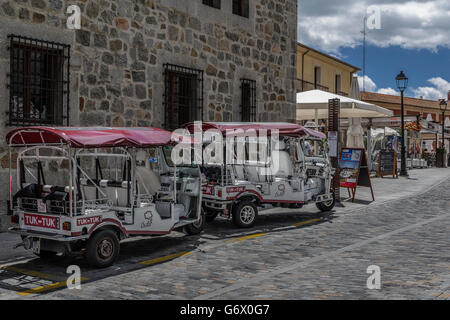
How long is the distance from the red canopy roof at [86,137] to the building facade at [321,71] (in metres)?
26.4

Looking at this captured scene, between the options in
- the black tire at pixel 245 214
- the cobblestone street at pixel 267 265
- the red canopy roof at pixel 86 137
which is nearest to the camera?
the cobblestone street at pixel 267 265

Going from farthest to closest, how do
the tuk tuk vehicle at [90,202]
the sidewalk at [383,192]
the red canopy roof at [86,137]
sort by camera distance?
the sidewalk at [383,192]
the tuk tuk vehicle at [90,202]
the red canopy roof at [86,137]

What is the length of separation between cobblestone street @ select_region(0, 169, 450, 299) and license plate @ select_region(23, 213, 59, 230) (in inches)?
22.2

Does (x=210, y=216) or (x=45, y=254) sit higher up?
(x=210, y=216)

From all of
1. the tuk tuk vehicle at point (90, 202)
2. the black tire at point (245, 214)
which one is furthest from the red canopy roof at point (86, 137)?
the black tire at point (245, 214)

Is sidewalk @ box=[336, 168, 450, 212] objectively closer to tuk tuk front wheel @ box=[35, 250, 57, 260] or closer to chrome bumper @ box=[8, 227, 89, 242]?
tuk tuk front wheel @ box=[35, 250, 57, 260]

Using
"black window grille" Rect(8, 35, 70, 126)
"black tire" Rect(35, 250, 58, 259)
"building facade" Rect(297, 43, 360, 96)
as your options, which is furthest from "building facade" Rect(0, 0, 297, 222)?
"building facade" Rect(297, 43, 360, 96)

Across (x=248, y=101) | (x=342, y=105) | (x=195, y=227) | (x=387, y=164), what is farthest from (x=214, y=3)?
(x=387, y=164)

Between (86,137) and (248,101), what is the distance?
877 centimetres

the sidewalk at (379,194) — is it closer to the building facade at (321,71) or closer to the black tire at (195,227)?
the black tire at (195,227)

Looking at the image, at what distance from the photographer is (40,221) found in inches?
267

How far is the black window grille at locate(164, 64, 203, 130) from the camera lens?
1245cm

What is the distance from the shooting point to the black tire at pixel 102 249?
670 cm

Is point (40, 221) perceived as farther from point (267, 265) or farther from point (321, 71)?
point (321, 71)
